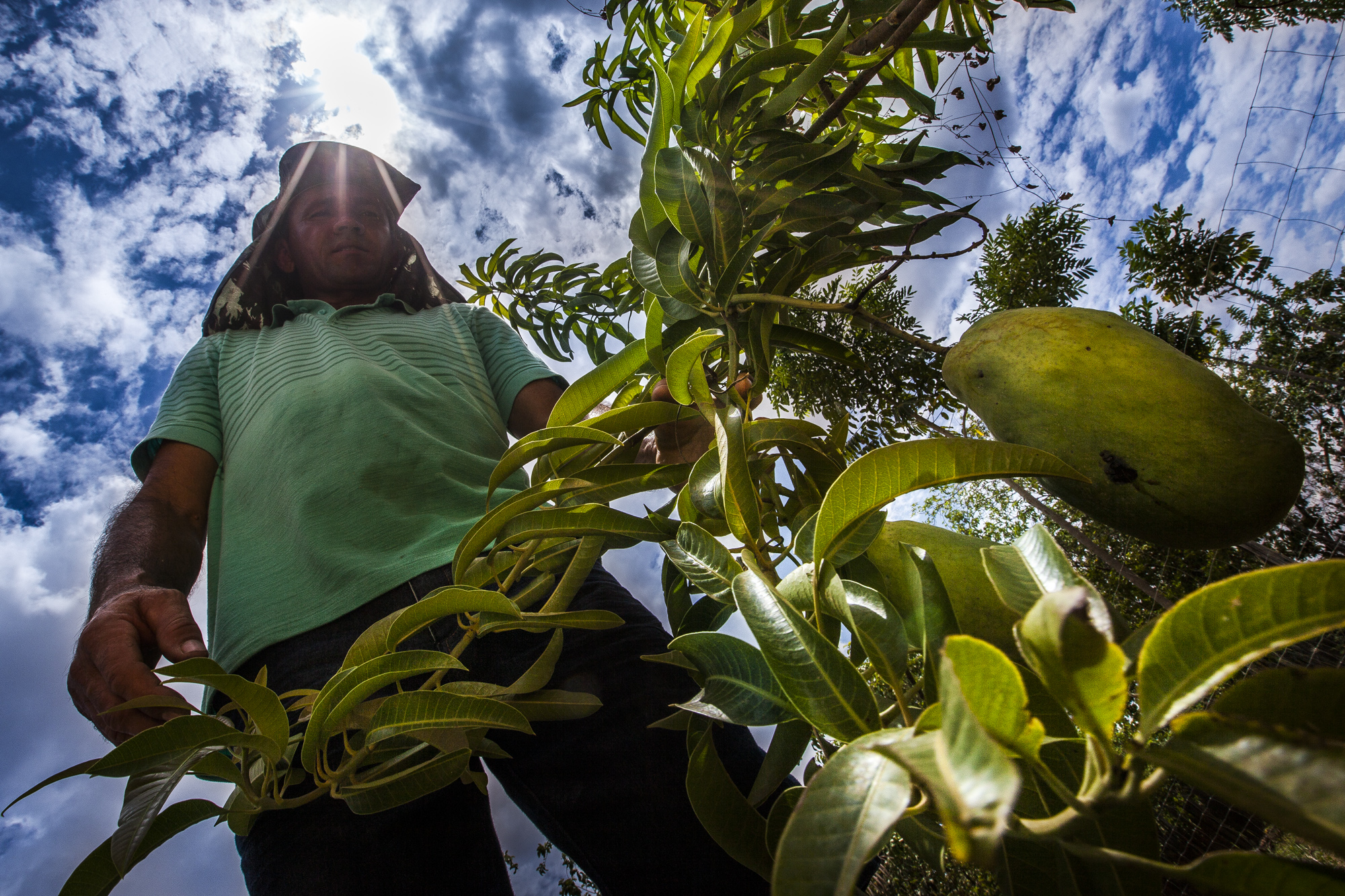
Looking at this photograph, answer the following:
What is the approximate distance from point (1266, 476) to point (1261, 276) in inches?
94.1

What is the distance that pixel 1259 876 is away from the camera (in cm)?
19

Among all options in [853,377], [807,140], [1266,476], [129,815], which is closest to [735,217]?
[807,140]

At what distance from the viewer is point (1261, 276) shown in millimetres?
2068

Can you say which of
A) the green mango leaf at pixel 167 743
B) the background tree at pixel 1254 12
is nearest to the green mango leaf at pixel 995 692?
the green mango leaf at pixel 167 743

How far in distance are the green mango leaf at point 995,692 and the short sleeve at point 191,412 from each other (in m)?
1.38

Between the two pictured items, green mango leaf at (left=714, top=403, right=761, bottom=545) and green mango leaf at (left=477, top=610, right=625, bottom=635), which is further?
green mango leaf at (left=477, top=610, right=625, bottom=635)

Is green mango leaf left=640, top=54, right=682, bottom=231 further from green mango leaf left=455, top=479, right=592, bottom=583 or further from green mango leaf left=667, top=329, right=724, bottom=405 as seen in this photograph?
green mango leaf left=455, top=479, right=592, bottom=583

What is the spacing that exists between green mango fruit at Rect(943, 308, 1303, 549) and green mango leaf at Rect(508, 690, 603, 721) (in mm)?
426

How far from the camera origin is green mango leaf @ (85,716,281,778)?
0.38 m

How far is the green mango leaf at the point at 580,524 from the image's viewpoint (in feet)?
1.60

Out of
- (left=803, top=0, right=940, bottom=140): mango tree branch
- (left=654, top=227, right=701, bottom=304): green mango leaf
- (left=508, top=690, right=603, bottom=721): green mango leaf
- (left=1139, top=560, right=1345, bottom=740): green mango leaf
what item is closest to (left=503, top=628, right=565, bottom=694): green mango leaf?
(left=508, top=690, right=603, bottom=721): green mango leaf

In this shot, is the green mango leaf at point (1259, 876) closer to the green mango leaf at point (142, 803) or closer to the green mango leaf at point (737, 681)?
the green mango leaf at point (737, 681)

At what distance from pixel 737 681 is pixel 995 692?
0.17 metres

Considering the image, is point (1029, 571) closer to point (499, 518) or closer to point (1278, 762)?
point (1278, 762)
